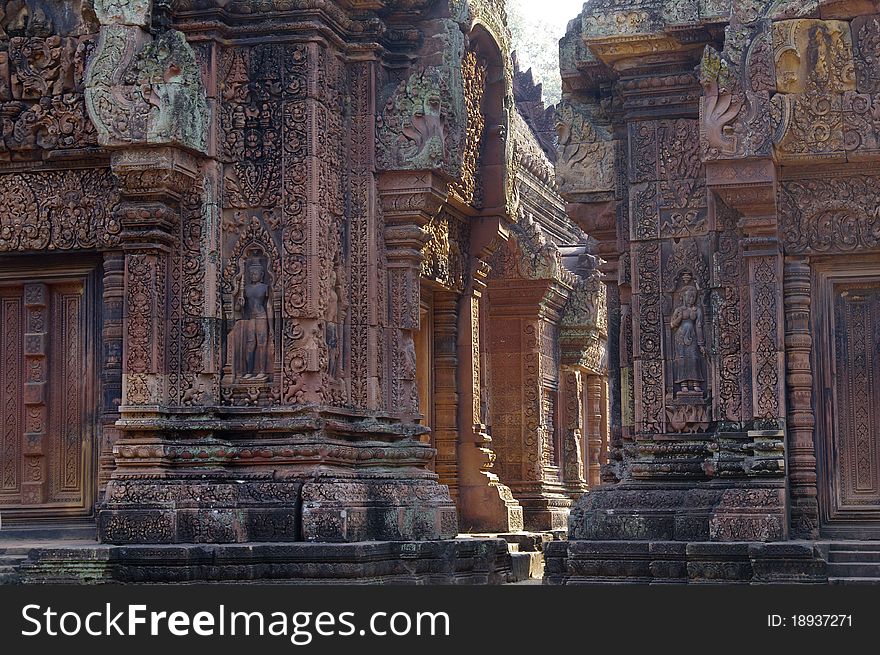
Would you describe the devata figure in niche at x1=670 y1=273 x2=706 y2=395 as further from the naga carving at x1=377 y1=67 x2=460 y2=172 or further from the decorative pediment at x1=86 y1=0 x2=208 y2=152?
the decorative pediment at x1=86 y1=0 x2=208 y2=152

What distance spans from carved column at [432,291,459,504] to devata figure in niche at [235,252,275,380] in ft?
12.4

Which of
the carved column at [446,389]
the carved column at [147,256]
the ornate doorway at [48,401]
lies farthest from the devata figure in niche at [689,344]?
the ornate doorway at [48,401]

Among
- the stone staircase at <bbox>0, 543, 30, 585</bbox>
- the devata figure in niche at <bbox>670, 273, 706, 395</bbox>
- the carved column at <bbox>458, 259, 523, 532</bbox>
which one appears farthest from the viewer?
the carved column at <bbox>458, 259, 523, 532</bbox>

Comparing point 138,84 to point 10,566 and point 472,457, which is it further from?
point 472,457

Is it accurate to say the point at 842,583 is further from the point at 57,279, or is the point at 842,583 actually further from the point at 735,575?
the point at 57,279

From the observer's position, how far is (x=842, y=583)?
1221cm

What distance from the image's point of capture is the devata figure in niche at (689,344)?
13641mm

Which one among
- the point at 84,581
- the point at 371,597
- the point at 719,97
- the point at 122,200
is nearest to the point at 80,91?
the point at 122,200

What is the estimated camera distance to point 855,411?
43.7ft

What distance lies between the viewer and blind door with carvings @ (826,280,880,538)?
13227 millimetres

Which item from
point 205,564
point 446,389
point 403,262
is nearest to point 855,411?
point 403,262

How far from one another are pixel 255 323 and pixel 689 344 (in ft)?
11.6

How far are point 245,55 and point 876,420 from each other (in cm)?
596

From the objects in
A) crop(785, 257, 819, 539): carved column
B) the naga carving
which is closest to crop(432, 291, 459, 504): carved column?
the naga carving
